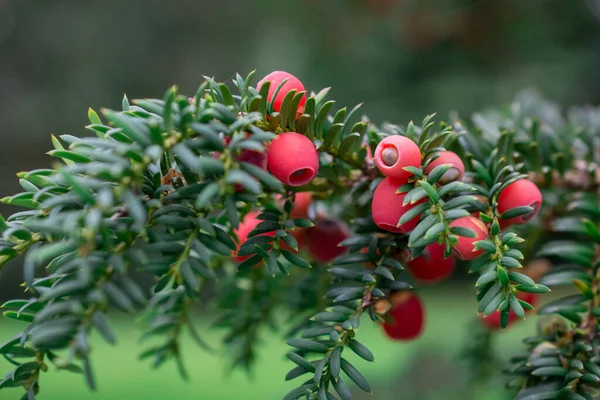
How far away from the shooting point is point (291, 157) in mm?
399

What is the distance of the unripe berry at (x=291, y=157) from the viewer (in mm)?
399

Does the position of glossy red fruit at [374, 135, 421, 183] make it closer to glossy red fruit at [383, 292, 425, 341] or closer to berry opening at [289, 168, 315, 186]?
berry opening at [289, 168, 315, 186]

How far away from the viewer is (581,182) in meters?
0.65

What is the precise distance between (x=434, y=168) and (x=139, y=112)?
0.79 ft

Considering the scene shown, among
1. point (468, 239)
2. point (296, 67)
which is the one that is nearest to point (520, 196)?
point (468, 239)

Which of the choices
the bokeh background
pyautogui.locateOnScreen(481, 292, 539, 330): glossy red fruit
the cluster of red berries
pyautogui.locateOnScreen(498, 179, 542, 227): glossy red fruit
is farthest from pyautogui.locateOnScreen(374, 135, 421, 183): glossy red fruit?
the bokeh background

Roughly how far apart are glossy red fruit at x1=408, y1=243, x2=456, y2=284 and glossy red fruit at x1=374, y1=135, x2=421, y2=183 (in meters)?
0.13

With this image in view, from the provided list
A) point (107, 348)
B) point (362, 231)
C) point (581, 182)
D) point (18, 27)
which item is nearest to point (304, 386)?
point (362, 231)

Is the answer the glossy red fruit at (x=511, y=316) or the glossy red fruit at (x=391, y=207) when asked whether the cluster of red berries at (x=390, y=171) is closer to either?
the glossy red fruit at (x=391, y=207)

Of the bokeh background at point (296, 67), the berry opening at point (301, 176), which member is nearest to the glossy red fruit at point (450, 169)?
the berry opening at point (301, 176)

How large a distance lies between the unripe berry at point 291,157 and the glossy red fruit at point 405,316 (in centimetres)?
20

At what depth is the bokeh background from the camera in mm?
1167

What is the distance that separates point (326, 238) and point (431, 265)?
120 millimetres

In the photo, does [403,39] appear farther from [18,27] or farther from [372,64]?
[18,27]
